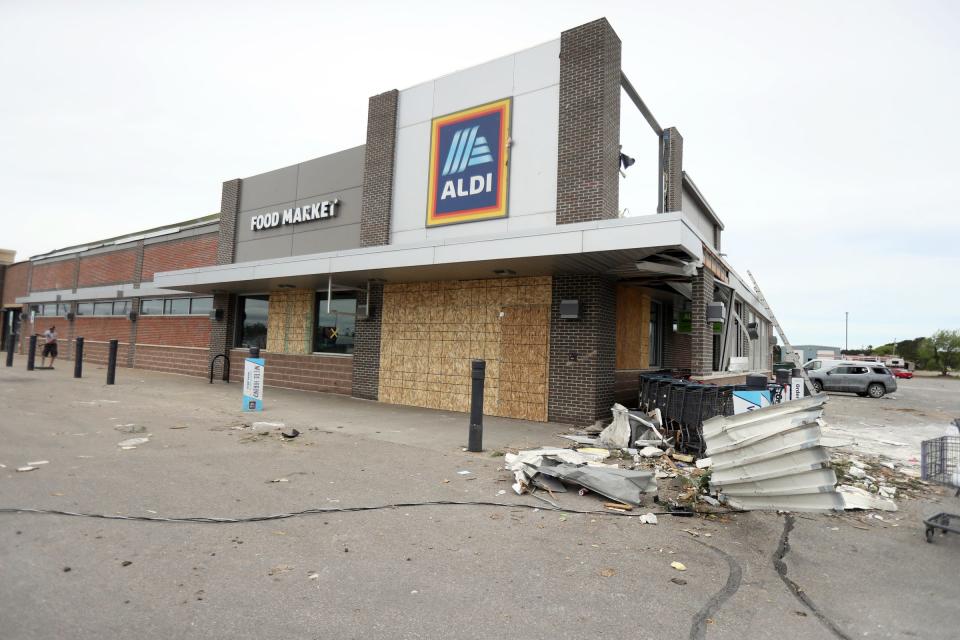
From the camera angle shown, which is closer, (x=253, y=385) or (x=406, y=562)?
(x=406, y=562)

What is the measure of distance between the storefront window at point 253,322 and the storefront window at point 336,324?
264 centimetres

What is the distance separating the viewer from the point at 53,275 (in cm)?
3134

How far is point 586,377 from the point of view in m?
11.2

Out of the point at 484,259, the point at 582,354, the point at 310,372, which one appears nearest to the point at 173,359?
the point at 310,372

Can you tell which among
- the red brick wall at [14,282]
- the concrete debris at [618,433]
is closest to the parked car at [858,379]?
the concrete debris at [618,433]

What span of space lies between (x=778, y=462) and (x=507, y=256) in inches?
237

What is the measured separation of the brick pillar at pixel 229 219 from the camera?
19417mm

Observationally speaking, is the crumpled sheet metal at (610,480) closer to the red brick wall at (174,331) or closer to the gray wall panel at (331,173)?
the gray wall panel at (331,173)

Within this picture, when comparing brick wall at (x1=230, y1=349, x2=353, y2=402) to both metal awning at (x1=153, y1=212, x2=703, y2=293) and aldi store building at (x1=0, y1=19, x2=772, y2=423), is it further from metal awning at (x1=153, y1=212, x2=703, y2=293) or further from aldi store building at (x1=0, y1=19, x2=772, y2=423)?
metal awning at (x1=153, y1=212, x2=703, y2=293)

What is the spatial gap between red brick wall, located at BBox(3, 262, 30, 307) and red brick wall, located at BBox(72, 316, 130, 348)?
33.2 feet

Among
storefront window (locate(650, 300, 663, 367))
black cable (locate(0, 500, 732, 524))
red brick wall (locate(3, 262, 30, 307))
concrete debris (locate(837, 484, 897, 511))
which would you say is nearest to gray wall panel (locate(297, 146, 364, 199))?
storefront window (locate(650, 300, 663, 367))

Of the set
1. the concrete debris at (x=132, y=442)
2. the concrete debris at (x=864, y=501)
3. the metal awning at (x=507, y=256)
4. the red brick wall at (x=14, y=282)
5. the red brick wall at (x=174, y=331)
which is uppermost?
the red brick wall at (x=14, y=282)

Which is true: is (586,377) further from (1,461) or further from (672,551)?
(1,461)

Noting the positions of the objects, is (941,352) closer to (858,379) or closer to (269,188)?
(858,379)
